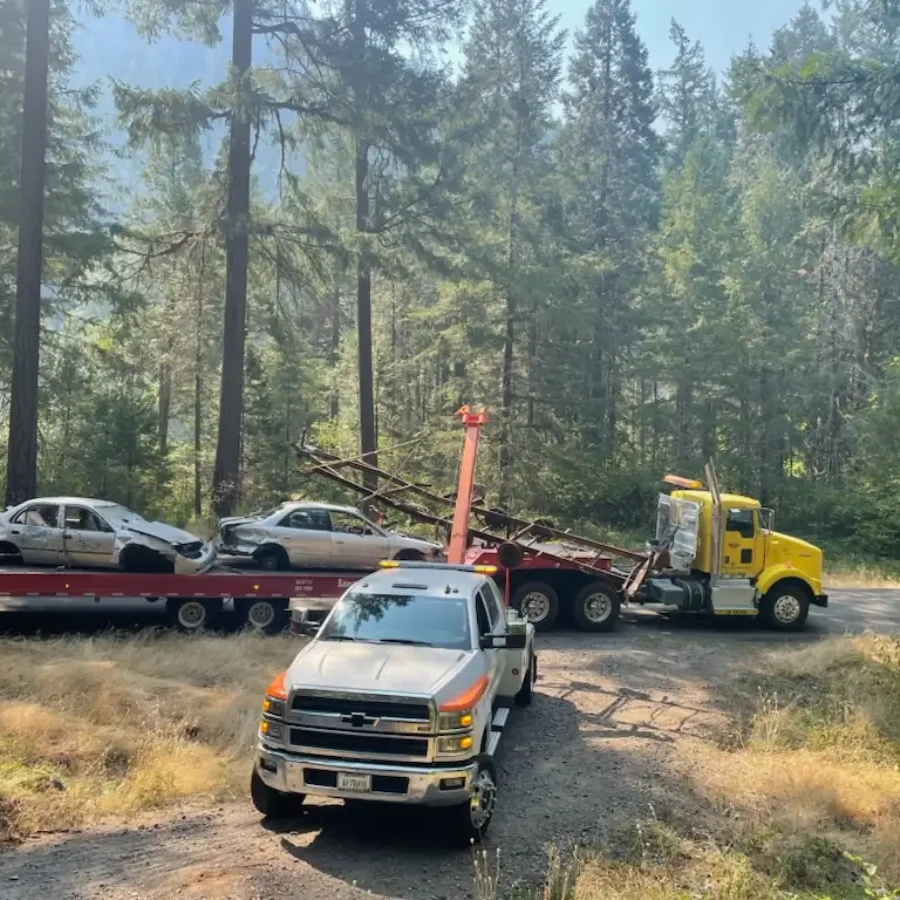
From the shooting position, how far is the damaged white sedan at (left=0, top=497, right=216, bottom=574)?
1315 centimetres

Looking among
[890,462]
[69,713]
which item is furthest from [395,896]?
[890,462]

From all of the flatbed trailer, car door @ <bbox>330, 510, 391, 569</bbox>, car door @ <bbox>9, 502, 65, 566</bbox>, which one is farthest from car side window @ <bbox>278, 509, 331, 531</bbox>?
car door @ <bbox>9, 502, 65, 566</bbox>

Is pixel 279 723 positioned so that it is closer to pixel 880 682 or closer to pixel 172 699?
pixel 172 699

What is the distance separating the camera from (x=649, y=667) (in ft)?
41.8

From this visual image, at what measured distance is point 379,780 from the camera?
6051 mm

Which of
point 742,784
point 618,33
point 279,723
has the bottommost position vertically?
point 742,784

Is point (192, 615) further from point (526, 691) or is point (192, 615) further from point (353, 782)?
point (353, 782)

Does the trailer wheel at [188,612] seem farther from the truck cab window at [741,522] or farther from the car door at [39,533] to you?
the truck cab window at [741,522]

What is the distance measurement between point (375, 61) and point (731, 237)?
20525 millimetres

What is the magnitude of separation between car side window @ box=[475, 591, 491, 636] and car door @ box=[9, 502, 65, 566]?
8069mm

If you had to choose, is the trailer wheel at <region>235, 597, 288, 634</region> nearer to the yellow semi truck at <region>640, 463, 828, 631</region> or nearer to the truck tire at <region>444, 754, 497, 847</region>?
the yellow semi truck at <region>640, 463, 828, 631</region>

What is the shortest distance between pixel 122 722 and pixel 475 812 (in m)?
4.68

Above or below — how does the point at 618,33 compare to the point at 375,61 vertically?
above

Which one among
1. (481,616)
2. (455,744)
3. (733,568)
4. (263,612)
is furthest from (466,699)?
(733,568)
